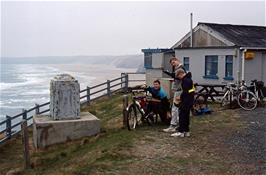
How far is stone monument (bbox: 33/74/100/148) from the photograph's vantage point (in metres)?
11.5

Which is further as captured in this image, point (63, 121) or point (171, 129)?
point (63, 121)

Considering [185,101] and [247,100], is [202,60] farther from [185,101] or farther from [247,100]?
[185,101]

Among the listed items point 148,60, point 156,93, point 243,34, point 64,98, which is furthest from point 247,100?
point 148,60

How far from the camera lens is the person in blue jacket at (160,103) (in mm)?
10898

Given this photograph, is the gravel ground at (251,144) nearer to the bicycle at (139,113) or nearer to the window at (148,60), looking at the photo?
the bicycle at (139,113)

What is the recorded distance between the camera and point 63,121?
11633 mm

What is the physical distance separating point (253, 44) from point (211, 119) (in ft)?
20.8

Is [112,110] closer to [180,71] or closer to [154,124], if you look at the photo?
[154,124]

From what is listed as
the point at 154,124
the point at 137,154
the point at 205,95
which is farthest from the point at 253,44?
the point at 137,154

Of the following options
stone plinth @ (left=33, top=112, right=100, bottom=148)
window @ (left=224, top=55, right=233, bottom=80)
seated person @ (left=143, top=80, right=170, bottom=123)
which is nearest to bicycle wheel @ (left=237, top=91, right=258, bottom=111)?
window @ (left=224, top=55, right=233, bottom=80)

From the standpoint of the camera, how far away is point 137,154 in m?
8.20

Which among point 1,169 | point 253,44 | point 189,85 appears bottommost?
point 1,169

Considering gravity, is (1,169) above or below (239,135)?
below

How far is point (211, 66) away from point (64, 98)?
8532 millimetres
